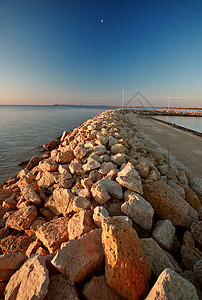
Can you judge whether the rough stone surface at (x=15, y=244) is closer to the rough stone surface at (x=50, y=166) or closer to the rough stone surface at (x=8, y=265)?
the rough stone surface at (x=8, y=265)

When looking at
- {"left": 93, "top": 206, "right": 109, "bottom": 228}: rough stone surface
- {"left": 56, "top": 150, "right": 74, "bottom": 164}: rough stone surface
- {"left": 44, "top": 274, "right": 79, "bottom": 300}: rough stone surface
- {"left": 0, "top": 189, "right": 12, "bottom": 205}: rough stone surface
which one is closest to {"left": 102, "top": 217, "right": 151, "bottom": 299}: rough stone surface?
{"left": 44, "top": 274, "right": 79, "bottom": 300}: rough stone surface

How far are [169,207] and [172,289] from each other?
130cm

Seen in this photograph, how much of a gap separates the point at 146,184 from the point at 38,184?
2191 mm

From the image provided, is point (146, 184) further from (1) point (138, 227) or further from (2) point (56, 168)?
(2) point (56, 168)

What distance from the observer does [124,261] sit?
3.56ft

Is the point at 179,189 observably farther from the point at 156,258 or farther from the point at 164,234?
the point at 156,258

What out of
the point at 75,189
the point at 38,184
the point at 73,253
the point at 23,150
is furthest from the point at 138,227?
the point at 23,150

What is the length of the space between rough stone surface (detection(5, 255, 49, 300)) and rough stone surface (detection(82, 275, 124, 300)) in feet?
1.08

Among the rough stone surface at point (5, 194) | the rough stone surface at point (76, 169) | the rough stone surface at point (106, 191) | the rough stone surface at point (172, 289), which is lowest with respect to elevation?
the rough stone surface at point (5, 194)

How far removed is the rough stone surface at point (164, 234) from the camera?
169 centimetres

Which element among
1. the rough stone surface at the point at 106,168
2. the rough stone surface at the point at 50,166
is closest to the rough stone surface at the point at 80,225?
the rough stone surface at the point at 106,168

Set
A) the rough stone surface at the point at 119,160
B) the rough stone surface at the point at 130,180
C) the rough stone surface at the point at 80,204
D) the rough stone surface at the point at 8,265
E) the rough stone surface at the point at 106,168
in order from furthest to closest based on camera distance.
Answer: the rough stone surface at the point at 119,160 < the rough stone surface at the point at 106,168 < the rough stone surface at the point at 130,180 < the rough stone surface at the point at 80,204 < the rough stone surface at the point at 8,265

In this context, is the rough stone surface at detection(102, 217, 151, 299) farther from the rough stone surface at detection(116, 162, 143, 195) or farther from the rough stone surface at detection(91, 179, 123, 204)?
the rough stone surface at detection(116, 162, 143, 195)

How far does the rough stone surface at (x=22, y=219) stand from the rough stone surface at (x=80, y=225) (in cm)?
81
